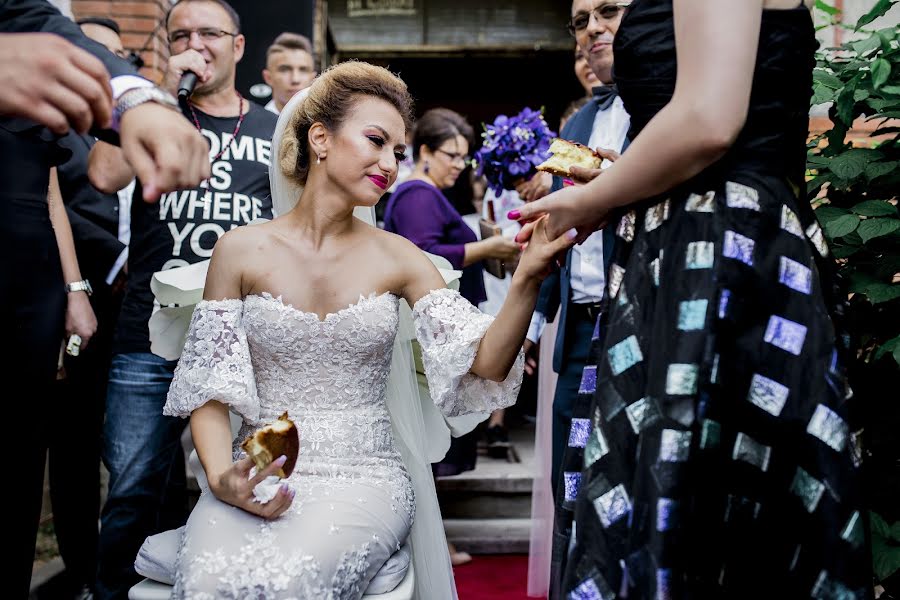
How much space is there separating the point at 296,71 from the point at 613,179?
3.26m

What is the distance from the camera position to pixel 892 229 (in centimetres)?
203

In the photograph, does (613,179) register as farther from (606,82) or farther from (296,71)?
(296,71)

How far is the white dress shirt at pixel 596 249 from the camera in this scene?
270 centimetres

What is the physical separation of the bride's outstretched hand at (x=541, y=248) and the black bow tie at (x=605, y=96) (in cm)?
121

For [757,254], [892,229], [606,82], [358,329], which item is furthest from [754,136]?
[606,82]

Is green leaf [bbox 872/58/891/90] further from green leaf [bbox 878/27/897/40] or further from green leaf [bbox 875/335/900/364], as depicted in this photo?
green leaf [bbox 875/335/900/364]

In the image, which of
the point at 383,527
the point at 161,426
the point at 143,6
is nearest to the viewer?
the point at 383,527

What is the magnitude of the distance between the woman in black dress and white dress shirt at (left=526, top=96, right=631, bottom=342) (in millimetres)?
1182

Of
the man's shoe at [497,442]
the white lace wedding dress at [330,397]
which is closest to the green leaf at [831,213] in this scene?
the white lace wedding dress at [330,397]

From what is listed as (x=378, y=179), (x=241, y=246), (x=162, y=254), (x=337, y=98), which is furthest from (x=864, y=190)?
(x=162, y=254)

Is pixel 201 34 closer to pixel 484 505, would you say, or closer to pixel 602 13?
pixel 602 13

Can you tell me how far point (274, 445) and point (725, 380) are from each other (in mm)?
888

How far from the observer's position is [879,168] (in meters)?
2.13

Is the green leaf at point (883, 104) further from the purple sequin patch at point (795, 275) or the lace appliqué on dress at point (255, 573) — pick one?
the lace appliqué on dress at point (255, 573)
